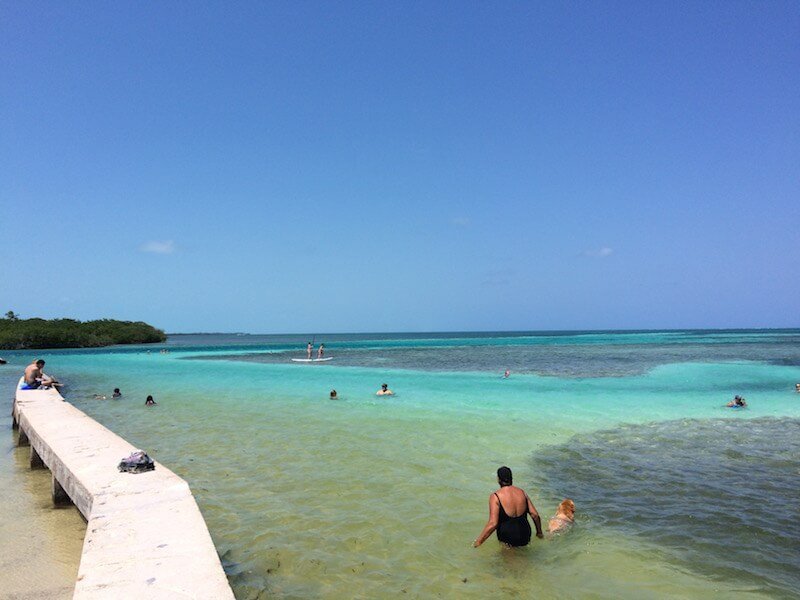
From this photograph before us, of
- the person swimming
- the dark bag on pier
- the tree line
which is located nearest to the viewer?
the person swimming

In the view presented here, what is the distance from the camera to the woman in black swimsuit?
6.98m

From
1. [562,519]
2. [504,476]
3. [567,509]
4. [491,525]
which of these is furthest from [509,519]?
[567,509]

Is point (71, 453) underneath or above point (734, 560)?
above

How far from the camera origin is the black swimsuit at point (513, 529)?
6.98 m

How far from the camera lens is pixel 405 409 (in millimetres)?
19203

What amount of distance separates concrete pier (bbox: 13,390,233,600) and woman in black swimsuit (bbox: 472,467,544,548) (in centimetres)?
372

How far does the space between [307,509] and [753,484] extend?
859 cm

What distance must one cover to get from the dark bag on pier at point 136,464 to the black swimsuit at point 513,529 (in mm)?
5361

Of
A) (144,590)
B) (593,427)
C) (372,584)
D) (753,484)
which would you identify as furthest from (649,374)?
(144,590)

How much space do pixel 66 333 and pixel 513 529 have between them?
9431 cm

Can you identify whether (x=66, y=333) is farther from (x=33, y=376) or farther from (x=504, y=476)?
(x=504, y=476)

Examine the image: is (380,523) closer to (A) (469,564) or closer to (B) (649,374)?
(A) (469,564)

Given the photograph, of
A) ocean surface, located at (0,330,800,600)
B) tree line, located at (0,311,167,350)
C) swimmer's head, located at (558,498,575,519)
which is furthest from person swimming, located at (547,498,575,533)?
tree line, located at (0,311,167,350)

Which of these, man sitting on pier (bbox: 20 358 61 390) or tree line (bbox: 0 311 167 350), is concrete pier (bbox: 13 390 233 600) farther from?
tree line (bbox: 0 311 167 350)
